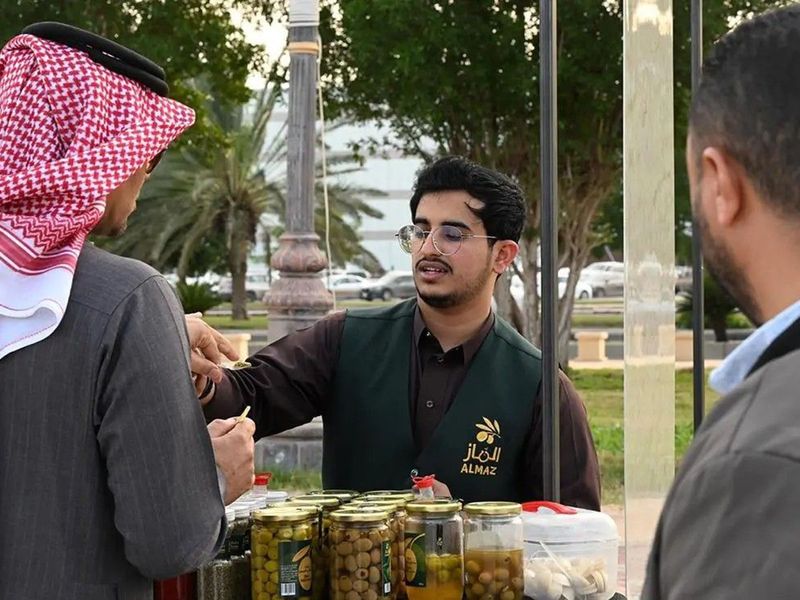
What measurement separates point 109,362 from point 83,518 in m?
0.27

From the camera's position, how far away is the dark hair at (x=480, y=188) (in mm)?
3654

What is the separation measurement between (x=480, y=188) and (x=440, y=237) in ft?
0.62

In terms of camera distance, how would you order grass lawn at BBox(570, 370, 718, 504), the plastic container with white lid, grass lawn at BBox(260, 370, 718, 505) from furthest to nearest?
grass lawn at BBox(570, 370, 718, 504) < grass lawn at BBox(260, 370, 718, 505) < the plastic container with white lid

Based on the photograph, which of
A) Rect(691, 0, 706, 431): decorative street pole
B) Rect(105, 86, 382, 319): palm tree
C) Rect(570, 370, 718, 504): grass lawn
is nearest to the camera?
Rect(691, 0, 706, 431): decorative street pole

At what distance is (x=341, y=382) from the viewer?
3582 mm

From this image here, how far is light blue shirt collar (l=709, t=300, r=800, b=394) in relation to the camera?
1.21m

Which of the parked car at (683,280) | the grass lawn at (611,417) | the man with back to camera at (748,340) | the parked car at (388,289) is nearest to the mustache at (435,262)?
the man with back to camera at (748,340)

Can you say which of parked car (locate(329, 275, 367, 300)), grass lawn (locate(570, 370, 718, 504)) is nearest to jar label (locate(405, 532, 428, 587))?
grass lawn (locate(570, 370, 718, 504))

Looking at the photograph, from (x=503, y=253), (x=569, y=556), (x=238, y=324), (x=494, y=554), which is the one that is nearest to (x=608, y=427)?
(x=503, y=253)

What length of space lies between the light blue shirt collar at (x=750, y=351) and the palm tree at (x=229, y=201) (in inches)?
963

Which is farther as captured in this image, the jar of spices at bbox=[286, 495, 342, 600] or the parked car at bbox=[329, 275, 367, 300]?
the parked car at bbox=[329, 275, 367, 300]

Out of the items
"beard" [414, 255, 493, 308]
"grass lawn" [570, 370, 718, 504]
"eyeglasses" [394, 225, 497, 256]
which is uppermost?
"eyeglasses" [394, 225, 497, 256]

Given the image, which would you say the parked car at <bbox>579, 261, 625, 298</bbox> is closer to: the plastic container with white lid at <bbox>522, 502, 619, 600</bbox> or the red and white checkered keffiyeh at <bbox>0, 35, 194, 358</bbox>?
the plastic container with white lid at <bbox>522, 502, 619, 600</bbox>

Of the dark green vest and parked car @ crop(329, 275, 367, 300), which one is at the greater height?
parked car @ crop(329, 275, 367, 300)
